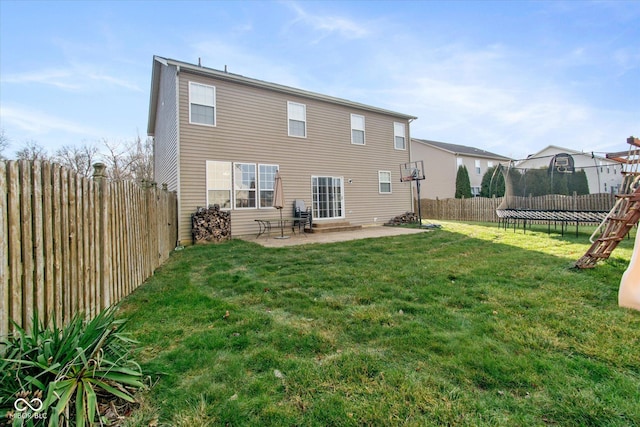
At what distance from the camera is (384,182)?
44.8 feet

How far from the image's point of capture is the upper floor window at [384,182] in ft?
44.3

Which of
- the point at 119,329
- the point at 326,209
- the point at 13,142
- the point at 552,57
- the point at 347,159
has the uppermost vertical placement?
the point at 552,57

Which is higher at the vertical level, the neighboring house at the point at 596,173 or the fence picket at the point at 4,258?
the neighboring house at the point at 596,173

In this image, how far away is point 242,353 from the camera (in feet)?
7.77

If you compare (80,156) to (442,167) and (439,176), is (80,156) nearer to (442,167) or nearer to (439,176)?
(439,176)

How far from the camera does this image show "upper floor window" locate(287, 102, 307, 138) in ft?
36.2

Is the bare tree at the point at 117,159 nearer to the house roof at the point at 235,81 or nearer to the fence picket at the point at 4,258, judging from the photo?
the house roof at the point at 235,81

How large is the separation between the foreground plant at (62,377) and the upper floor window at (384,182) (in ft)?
40.8

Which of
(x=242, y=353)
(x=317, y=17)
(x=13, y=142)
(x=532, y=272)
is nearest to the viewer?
(x=242, y=353)

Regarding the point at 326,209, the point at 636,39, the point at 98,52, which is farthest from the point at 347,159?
the point at 98,52

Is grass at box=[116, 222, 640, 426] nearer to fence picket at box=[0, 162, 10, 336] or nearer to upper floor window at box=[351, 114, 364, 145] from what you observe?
fence picket at box=[0, 162, 10, 336]

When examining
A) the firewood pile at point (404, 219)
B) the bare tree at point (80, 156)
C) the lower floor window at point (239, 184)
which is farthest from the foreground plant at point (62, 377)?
the bare tree at point (80, 156)

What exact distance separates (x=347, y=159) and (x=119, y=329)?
11.0 m

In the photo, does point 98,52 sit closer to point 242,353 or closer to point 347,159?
point 347,159
